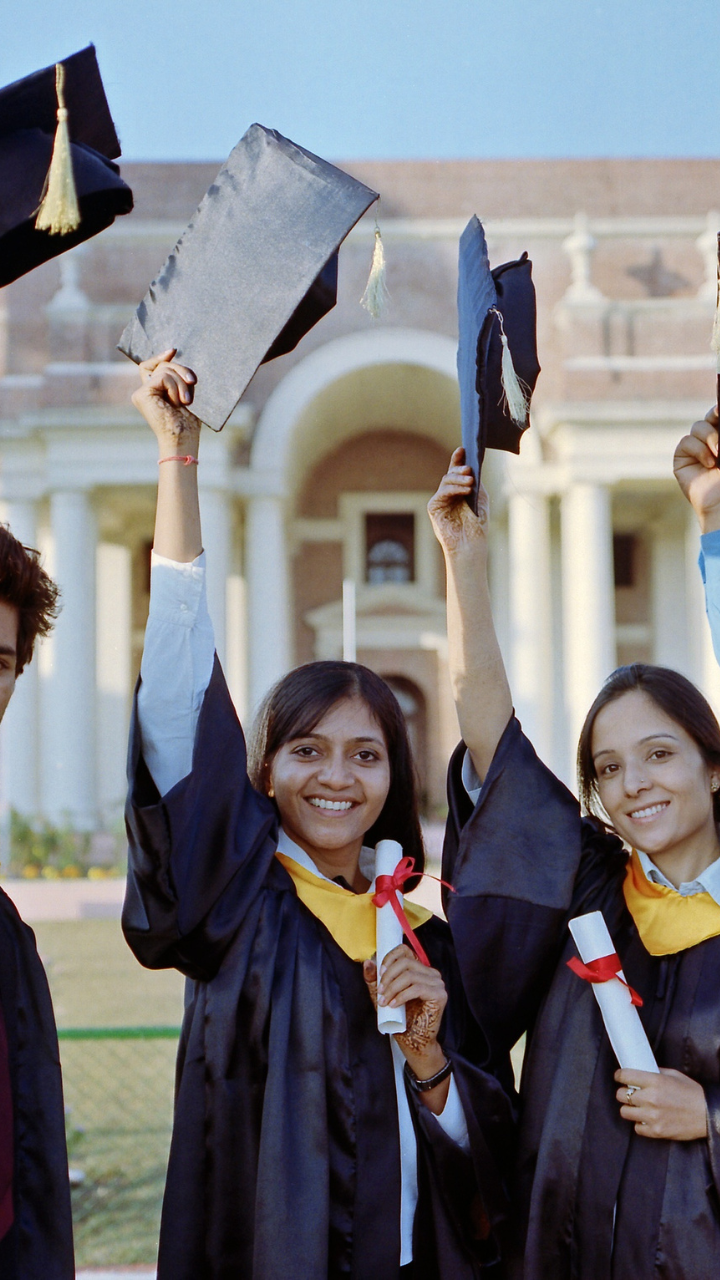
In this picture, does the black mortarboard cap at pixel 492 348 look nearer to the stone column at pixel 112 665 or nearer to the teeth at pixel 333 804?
the teeth at pixel 333 804

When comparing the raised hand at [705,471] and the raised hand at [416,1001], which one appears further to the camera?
the raised hand at [705,471]

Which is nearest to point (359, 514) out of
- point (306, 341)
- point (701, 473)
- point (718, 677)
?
point (306, 341)

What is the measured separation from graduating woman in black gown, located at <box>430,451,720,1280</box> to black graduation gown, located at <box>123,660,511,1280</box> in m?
0.14

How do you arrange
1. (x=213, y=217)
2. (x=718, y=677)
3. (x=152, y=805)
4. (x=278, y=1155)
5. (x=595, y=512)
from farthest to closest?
(x=595, y=512) < (x=718, y=677) < (x=213, y=217) < (x=152, y=805) < (x=278, y=1155)

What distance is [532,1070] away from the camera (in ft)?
6.48

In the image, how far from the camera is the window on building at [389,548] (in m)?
22.0

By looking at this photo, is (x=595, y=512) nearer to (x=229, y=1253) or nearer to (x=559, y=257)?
(x=559, y=257)

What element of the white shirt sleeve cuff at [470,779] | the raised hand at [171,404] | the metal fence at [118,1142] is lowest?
the metal fence at [118,1142]

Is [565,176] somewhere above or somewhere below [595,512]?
above

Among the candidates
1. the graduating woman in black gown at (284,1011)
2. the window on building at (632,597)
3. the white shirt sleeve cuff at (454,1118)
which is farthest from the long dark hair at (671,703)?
the window on building at (632,597)

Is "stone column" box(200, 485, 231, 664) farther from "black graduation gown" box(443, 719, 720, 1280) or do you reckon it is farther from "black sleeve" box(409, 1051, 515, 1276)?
"black sleeve" box(409, 1051, 515, 1276)

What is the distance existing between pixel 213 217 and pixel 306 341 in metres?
17.2

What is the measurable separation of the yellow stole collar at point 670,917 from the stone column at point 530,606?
15697 mm

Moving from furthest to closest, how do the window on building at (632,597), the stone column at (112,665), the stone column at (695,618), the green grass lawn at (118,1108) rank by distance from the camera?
the window on building at (632,597) < the stone column at (112,665) < the stone column at (695,618) < the green grass lawn at (118,1108)
